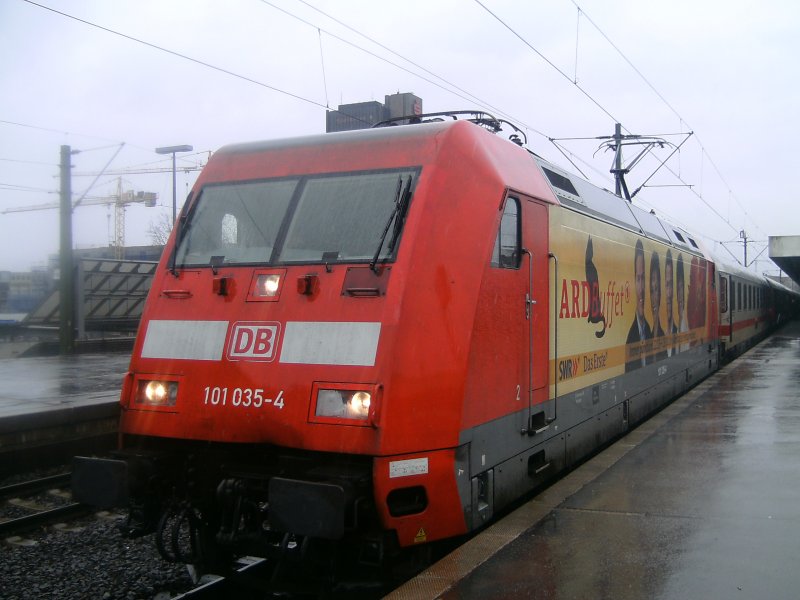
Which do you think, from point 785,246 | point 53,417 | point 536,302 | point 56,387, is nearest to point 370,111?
point 785,246

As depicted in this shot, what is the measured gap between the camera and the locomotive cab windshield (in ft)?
17.5

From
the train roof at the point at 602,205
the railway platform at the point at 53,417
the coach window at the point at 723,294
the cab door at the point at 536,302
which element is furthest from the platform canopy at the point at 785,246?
the cab door at the point at 536,302

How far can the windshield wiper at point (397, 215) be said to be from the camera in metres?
5.12

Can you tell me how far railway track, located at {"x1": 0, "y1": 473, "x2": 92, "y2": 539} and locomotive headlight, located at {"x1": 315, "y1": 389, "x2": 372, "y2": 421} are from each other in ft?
14.0

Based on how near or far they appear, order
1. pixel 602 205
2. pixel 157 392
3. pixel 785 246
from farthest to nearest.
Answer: pixel 785 246, pixel 602 205, pixel 157 392

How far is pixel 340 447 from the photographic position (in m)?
4.67

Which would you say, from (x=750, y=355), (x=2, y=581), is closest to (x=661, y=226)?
(x=2, y=581)

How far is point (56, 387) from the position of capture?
13.1 m

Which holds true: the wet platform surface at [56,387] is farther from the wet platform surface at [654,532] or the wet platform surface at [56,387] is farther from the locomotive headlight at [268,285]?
→ the wet platform surface at [654,532]

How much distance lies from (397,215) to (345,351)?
39.1 inches

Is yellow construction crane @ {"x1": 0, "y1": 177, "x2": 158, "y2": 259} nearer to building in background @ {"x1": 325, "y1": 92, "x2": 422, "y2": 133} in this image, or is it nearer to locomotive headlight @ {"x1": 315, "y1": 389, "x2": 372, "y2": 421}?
building in background @ {"x1": 325, "y1": 92, "x2": 422, "y2": 133}

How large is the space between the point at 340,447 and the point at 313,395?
38 centimetres

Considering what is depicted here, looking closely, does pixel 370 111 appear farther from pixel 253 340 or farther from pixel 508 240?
pixel 253 340

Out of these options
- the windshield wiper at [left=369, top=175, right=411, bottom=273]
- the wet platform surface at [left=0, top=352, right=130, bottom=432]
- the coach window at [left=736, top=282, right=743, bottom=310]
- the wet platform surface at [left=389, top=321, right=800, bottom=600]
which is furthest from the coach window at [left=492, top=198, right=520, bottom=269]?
the coach window at [left=736, top=282, right=743, bottom=310]
